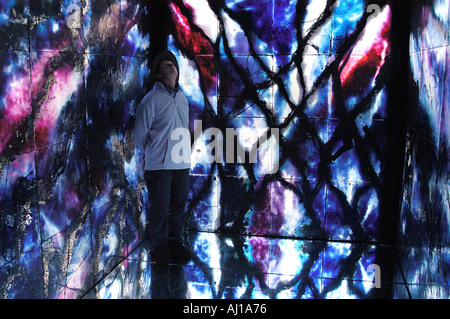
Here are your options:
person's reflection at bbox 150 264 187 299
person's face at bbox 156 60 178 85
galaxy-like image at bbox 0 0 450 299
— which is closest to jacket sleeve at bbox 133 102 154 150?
galaxy-like image at bbox 0 0 450 299

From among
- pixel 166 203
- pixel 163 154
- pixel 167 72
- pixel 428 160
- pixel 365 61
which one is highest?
pixel 365 61

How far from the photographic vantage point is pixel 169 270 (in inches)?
136

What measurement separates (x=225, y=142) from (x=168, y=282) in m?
1.59

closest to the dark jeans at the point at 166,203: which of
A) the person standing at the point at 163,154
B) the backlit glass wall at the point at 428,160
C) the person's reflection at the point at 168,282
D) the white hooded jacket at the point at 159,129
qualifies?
the person standing at the point at 163,154

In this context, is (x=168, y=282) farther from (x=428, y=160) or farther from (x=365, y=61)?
(x=365, y=61)

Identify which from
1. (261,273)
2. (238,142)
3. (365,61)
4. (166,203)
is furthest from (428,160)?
(166,203)

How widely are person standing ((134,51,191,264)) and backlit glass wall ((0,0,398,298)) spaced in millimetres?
218

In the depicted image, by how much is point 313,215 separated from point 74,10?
279cm

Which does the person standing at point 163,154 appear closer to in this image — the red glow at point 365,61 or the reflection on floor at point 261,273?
the reflection on floor at point 261,273

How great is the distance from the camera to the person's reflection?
3072 millimetres

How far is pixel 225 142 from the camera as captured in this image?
4.32 meters

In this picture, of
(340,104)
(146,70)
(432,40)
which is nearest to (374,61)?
(340,104)

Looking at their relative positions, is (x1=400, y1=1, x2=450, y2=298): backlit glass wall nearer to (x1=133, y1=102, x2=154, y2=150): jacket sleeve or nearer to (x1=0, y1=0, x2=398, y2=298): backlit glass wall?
(x1=0, y1=0, x2=398, y2=298): backlit glass wall

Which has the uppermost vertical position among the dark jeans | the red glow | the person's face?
the red glow
